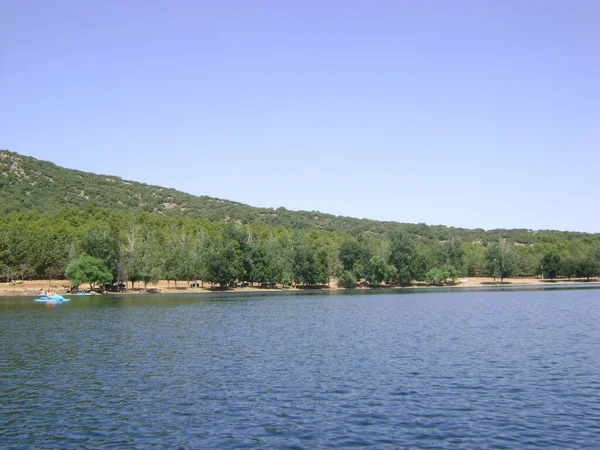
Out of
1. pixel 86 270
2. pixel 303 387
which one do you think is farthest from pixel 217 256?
pixel 303 387

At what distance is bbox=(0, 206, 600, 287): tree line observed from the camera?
129m

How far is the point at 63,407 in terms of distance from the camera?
26203 mm

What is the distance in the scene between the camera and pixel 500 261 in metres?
188

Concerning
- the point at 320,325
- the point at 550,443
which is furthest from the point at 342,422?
the point at 320,325

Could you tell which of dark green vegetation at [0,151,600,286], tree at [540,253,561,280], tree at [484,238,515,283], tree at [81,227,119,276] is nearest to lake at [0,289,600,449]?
tree at [81,227,119,276]

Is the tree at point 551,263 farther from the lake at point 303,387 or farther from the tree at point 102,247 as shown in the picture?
the lake at point 303,387

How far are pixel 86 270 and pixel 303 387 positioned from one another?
104878 mm

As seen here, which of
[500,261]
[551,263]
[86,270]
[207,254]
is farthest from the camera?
[551,263]

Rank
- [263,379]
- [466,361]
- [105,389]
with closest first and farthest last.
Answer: [105,389], [263,379], [466,361]

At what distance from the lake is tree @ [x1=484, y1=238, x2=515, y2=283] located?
456 feet

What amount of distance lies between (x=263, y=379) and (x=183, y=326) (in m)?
29.9

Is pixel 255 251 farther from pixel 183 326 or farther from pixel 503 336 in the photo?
pixel 503 336

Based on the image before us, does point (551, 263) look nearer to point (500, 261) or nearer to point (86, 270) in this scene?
point (500, 261)

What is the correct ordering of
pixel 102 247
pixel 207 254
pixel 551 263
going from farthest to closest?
pixel 551 263 < pixel 207 254 < pixel 102 247
